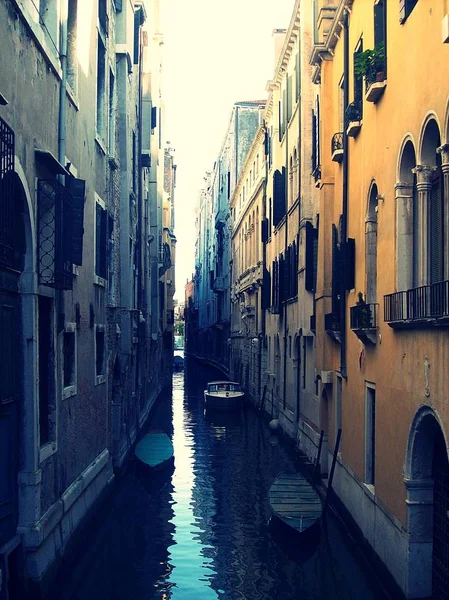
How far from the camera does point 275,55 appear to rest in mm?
32406

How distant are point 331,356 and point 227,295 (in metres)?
37.9

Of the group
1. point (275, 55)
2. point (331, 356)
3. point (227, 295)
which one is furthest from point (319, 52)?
point (227, 295)

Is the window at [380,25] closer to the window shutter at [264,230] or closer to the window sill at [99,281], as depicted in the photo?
→ the window sill at [99,281]

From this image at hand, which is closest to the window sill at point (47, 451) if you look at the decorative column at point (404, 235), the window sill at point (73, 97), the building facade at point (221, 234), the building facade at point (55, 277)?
the building facade at point (55, 277)

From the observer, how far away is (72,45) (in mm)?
12977

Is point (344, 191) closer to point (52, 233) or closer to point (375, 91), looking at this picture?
point (375, 91)

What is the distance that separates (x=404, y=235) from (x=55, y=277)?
4535 millimetres

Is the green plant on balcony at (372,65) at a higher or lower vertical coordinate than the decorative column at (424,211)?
higher

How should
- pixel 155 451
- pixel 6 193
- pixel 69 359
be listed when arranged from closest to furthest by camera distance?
pixel 6 193, pixel 69 359, pixel 155 451

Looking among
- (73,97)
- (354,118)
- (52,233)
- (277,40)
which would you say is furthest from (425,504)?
(277,40)

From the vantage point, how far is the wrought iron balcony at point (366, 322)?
11.7 m

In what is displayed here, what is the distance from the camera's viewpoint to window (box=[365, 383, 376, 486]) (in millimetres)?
12429

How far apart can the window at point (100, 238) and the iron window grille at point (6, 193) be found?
7.07m

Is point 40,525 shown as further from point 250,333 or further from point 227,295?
point 227,295
